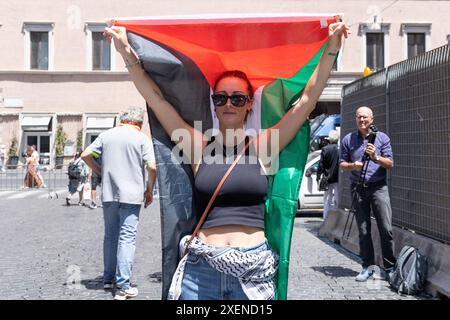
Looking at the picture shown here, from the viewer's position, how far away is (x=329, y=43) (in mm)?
3049

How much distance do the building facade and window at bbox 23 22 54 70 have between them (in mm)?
60

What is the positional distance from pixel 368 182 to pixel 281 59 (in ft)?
12.4

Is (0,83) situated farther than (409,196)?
Yes

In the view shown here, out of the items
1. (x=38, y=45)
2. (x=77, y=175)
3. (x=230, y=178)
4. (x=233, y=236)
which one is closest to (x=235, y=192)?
(x=230, y=178)

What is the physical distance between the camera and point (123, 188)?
6.04m

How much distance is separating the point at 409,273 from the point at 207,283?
3.95 m

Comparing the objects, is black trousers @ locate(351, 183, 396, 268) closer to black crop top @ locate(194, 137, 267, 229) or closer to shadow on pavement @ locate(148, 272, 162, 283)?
shadow on pavement @ locate(148, 272, 162, 283)

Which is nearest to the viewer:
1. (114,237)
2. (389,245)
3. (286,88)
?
(286,88)

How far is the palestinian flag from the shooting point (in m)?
3.01

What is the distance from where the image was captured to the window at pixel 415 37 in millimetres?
36938

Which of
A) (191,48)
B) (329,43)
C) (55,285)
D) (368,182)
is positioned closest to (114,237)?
(55,285)

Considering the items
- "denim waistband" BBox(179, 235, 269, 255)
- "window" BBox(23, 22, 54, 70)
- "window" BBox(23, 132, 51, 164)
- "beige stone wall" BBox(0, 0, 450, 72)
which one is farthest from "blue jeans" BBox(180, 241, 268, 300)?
"window" BBox(23, 22, 54, 70)

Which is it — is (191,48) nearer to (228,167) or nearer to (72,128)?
(228,167)

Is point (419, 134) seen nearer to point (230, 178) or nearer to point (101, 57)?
point (230, 178)
